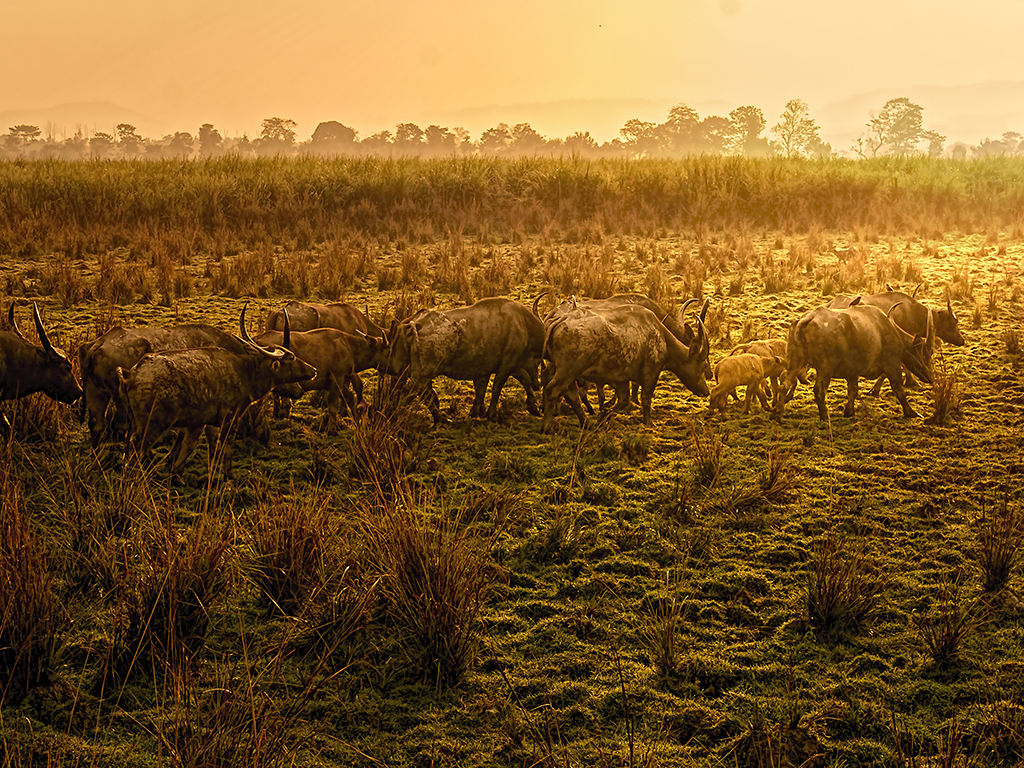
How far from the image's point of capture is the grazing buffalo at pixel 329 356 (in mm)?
7105

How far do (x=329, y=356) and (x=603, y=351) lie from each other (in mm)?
2524

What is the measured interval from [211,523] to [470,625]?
1.62m

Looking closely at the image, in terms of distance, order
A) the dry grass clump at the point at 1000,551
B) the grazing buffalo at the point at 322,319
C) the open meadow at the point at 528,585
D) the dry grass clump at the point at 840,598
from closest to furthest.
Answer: the open meadow at the point at 528,585
the dry grass clump at the point at 840,598
the dry grass clump at the point at 1000,551
the grazing buffalo at the point at 322,319

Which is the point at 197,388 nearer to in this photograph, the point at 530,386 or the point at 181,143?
the point at 530,386

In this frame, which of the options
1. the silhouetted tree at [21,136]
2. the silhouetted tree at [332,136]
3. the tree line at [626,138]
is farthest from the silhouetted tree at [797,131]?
the silhouetted tree at [21,136]

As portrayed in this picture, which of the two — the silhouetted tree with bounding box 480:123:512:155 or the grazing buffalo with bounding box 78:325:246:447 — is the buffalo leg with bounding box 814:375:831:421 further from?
the silhouetted tree with bounding box 480:123:512:155

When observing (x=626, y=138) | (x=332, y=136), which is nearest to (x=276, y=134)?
(x=332, y=136)

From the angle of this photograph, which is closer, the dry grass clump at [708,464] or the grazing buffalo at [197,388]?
the grazing buffalo at [197,388]

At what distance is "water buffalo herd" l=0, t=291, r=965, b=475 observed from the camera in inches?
231

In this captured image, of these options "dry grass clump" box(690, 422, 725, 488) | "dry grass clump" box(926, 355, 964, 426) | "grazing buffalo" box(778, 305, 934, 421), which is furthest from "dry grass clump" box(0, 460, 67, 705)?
"dry grass clump" box(926, 355, 964, 426)

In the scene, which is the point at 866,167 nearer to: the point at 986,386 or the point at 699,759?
the point at 986,386

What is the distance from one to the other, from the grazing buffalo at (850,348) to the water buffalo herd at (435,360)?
13 mm

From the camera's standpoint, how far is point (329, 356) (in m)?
7.27

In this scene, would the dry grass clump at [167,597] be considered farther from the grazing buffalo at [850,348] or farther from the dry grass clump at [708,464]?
the grazing buffalo at [850,348]
